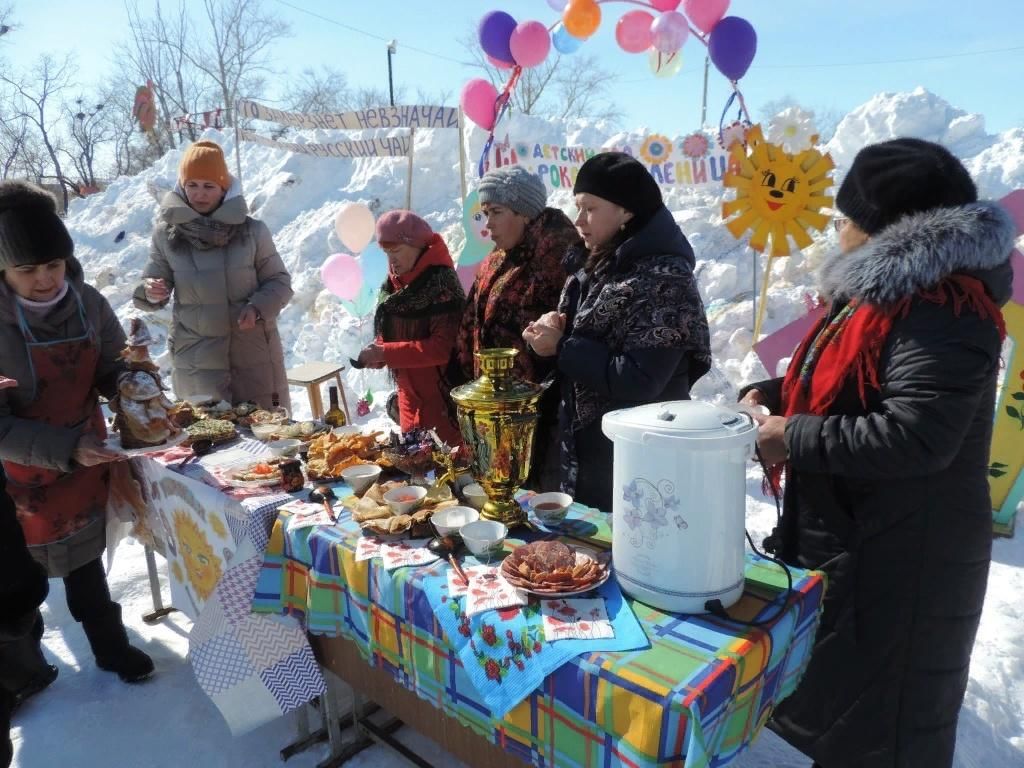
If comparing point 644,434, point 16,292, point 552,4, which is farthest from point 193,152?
point 552,4

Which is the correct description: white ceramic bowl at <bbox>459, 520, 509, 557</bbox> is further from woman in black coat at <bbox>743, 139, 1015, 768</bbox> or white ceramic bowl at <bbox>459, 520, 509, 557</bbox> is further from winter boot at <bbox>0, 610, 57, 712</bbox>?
winter boot at <bbox>0, 610, 57, 712</bbox>

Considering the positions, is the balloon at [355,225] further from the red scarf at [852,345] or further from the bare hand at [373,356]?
the red scarf at [852,345]

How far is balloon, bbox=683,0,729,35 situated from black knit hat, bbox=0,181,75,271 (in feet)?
17.3

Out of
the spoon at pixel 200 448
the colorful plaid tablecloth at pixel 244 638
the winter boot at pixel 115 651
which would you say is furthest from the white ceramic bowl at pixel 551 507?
the winter boot at pixel 115 651

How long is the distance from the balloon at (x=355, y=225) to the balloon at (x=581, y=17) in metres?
2.81

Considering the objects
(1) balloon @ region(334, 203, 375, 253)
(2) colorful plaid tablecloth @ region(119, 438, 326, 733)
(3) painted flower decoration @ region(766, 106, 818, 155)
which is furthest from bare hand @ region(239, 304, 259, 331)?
(3) painted flower decoration @ region(766, 106, 818, 155)

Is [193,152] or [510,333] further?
[193,152]

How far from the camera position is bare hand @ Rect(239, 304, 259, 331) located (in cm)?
339

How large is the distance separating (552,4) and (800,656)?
658 cm

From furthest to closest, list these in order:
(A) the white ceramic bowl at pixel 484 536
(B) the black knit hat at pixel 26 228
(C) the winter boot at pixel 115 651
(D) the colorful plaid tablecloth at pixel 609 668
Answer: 1. (C) the winter boot at pixel 115 651
2. (B) the black knit hat at pixel 26 228
3. (A) the white ceramic bowl at pixel 484 536
4. (D) the colorful plaid tablecloth at pixel 609 668

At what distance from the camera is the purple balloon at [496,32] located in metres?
6.08

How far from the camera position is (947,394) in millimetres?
1354

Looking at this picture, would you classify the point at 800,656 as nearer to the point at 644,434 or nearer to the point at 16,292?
the point at 644,434

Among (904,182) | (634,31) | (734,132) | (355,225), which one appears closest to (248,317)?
(904,182)
